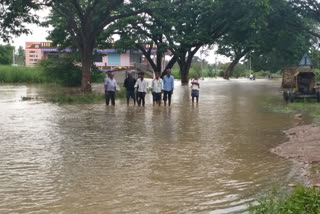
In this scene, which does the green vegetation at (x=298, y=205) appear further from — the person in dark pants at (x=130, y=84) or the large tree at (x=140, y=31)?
the large tree at (x=140, y=31)

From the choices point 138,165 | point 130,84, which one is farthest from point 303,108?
point 138,165

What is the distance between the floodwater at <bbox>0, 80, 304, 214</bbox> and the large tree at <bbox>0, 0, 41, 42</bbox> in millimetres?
8314

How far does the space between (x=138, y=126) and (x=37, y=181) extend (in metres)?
6.04

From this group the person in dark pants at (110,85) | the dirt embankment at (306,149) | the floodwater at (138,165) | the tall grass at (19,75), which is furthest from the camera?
the tall grass at (19,75)

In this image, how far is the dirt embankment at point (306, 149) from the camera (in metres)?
6.26

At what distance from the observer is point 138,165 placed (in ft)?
23.0

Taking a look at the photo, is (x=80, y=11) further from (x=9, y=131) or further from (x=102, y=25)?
(x=9, y=131)

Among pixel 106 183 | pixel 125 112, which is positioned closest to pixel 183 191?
pixel 106 183

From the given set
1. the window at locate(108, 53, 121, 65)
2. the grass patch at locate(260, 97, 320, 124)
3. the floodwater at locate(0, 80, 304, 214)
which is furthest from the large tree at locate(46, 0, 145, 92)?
the window at locate(108, 53, 121, 65)

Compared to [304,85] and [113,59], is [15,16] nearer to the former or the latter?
[304,85]

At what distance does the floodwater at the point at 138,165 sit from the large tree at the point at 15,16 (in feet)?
27.3

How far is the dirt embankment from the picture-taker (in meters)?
6.26

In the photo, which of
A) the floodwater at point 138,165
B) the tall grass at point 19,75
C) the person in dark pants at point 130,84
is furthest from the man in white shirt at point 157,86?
the tall grass at point 19,75

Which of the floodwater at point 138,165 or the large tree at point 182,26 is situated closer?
the floodwater at point 138,165
